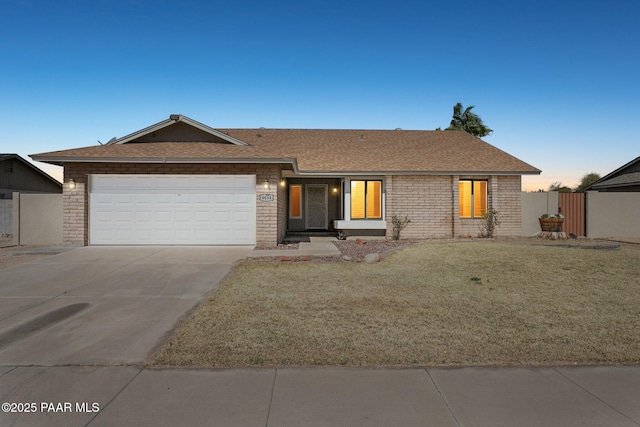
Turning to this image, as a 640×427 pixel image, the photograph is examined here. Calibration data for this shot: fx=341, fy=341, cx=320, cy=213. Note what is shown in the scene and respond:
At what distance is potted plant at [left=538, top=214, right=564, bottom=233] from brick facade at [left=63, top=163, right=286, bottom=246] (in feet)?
39.8

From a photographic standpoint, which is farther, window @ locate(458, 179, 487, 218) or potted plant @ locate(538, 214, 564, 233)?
window @ locate(458, 179, 487, 218)

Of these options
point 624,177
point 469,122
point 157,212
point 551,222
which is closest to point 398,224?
point 551,222

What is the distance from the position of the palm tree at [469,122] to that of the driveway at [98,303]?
27.6 metres

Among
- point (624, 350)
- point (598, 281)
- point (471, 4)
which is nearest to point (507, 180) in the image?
point (471, 4)

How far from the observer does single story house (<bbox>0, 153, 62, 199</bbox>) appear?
24.2 meters

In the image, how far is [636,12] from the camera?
14188 millimetres

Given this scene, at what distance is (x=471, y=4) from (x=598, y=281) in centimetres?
1280

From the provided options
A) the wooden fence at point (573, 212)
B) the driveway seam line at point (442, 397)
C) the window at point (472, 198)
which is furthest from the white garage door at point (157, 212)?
the wooden fence at point (573, 212)

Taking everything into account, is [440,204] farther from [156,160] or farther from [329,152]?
[156,160]

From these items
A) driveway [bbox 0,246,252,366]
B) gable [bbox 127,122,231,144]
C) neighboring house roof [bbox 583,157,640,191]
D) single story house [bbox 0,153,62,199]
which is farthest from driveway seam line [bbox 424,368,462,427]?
single story house [bbox 0,153,62,199]

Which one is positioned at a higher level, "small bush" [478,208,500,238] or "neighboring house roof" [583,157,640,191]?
"neighboring house roof" [583,157,640,191]

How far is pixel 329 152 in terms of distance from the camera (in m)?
17.2

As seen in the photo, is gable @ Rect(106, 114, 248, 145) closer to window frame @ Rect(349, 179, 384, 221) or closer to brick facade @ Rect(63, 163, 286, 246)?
brick facade @ Rect(63, 163, 286, 246)

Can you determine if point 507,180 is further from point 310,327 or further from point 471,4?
point 310,327
